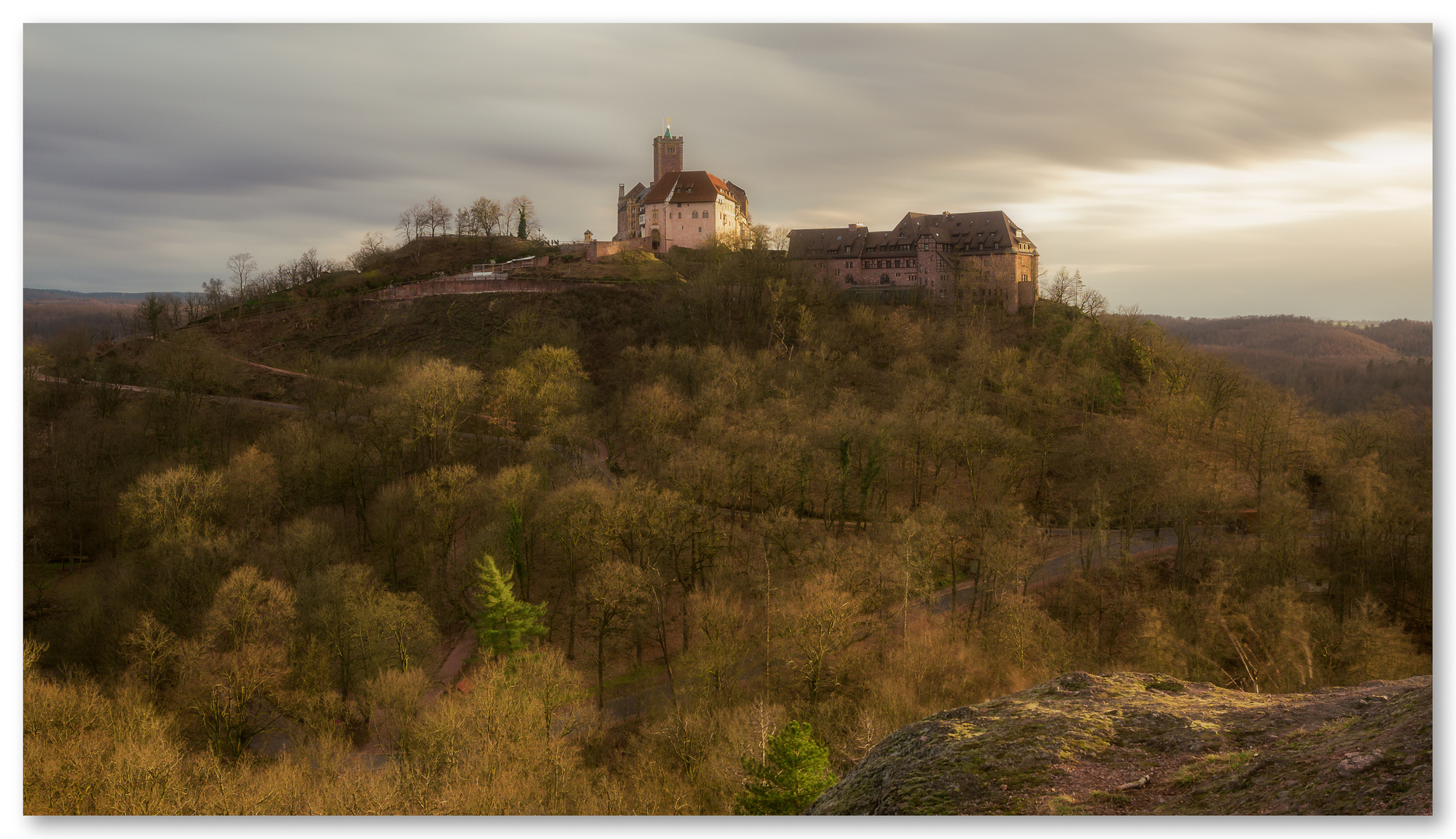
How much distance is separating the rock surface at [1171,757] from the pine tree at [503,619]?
15.1 meters

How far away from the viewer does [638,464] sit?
33.8 meters

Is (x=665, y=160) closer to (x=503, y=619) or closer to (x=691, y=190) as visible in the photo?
(x=691, y=190)

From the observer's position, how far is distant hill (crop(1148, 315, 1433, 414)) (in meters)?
11.6

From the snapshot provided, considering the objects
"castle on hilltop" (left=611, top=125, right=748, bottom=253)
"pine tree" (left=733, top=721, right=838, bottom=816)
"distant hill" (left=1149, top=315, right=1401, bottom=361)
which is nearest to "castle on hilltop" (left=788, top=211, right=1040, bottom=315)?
"castle on hilltop" (left=611, top=125, right=748, bottom=253)

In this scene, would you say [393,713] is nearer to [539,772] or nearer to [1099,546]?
[539,772]

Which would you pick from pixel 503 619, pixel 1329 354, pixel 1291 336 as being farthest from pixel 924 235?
pixel 503 619

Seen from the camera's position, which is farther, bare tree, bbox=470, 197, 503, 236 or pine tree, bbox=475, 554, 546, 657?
bare tree, bbox=470, 197, 503, 236

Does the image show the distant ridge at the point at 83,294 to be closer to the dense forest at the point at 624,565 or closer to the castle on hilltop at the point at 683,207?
the dense forest at the point at 624,565

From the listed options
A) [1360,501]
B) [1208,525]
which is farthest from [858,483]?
[1360,501]

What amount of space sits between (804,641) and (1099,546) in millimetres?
14071

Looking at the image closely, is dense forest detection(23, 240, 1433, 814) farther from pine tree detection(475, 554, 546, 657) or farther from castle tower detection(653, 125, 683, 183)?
castle tower detection(653, 125, 683, 183)

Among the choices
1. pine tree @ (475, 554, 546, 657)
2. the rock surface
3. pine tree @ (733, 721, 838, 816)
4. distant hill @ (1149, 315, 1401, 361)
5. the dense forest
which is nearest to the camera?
the rock surface

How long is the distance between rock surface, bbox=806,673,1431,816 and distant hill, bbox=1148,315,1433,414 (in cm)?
513

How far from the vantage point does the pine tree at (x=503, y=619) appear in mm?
22188
